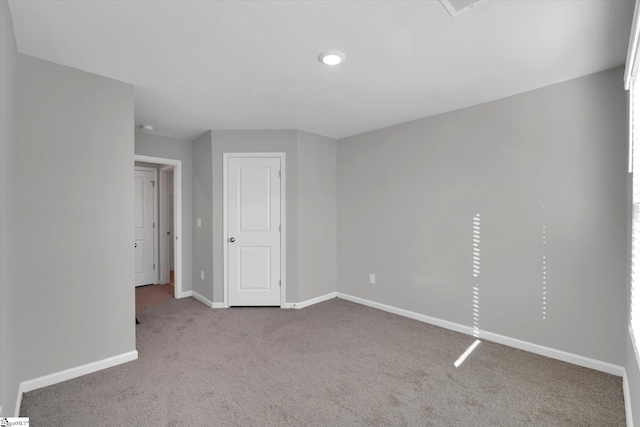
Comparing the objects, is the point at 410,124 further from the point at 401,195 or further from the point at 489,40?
the point at 489,40

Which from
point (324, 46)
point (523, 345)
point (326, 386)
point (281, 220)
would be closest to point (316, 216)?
point (281, 220)

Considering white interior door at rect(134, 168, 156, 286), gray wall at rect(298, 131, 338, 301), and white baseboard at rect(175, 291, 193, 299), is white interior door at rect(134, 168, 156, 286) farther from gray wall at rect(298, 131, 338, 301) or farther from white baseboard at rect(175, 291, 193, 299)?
gray wall at rect(298, 131, 338, 301)

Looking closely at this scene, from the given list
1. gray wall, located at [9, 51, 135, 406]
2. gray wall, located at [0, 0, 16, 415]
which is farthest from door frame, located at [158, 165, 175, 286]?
gray wall, located at [0, 0, 16, 415]

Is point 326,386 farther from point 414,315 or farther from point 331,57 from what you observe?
point 331,57

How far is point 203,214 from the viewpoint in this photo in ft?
14.5

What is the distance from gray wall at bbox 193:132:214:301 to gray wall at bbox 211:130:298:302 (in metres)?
0.10

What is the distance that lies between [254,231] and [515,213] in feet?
9.89

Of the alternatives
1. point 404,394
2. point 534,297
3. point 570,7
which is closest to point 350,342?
point 404,394

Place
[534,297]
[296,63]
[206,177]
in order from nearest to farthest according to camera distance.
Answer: [296,63] → [534,297] → [206,177]

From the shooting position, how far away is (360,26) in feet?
6.32

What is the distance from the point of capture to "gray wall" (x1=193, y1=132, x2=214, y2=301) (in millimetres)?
4242

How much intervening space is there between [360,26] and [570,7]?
1.16 m

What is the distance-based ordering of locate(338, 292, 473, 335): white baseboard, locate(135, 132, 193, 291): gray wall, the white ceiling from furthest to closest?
locate(135, 132, 193, 291): gray wall < locate(338, 292, 473, 335): white baseboard < the white ceiling

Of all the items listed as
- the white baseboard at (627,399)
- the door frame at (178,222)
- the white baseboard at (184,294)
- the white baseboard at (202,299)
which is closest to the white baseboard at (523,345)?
the white baseboard at (627,399)
